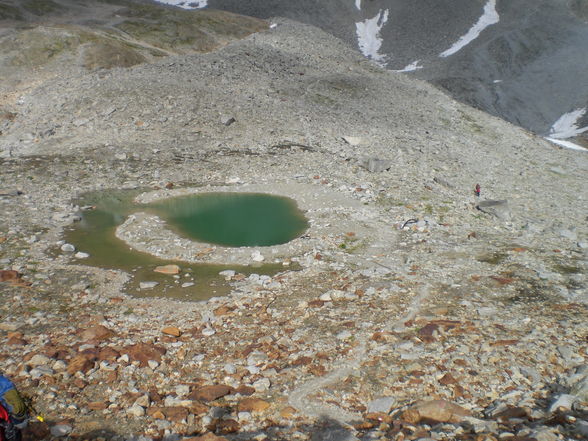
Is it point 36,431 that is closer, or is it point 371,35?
point 36,431

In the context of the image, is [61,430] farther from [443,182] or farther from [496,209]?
[443,182]

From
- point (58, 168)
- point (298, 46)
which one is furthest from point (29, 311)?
point (298, 46)

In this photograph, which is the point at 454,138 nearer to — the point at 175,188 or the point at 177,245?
the point at 175,188

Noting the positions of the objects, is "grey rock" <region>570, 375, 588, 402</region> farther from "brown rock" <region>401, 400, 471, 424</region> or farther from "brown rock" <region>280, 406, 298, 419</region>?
"brown rock" <region>280, 406, 298, 419</region>

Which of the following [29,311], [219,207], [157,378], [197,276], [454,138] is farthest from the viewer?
[454,138]

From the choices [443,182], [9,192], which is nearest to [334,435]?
[9,192]

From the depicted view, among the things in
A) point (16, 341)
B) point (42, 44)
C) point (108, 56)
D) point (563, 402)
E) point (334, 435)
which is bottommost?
point (16, 341)

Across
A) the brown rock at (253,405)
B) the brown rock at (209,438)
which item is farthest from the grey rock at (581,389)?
the brown rock at (209,438)

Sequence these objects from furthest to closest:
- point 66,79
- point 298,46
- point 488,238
Result: point 298,46 → point 66,79 → point 488,238
